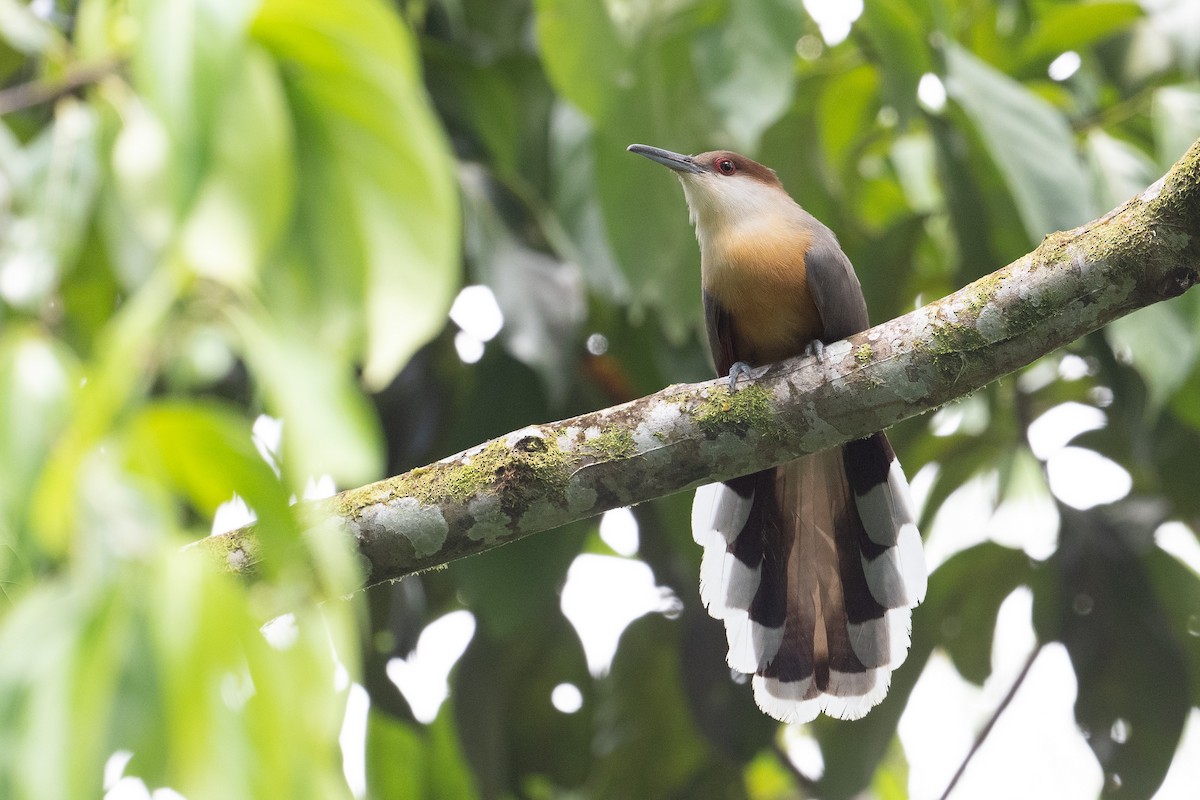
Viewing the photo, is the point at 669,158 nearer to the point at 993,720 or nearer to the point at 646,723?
the point at 646,723

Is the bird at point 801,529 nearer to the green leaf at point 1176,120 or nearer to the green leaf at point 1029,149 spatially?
the green leaf at point 1029,149

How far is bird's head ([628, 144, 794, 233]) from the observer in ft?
11.7

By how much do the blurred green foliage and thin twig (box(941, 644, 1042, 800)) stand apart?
11cm

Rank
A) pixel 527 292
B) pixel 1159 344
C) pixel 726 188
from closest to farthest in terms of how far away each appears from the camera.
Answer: pixel 1159 344 → pixel 527 292 → pixel 726 188

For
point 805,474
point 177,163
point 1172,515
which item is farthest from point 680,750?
point 177,163

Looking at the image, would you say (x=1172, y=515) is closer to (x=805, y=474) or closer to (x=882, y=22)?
(x=805, y=474)

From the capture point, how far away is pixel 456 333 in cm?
371

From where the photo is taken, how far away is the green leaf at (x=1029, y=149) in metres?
2.88

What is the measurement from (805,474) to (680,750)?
1248 mm

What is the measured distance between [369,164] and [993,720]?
3.21 metres

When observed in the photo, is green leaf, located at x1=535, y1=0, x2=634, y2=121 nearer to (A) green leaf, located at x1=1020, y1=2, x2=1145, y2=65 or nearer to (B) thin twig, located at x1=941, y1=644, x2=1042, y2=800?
(A) green leaf, located at x1=1020, y1=2, x2=1145, y2=65

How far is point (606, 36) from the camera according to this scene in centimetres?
267

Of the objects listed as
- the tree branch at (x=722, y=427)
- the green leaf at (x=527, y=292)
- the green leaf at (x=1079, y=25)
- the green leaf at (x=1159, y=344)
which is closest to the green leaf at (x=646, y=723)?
the green leaf at (x=527, y=292)

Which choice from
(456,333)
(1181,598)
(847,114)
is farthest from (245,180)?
(1181,598)
